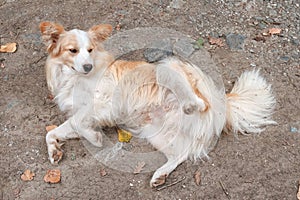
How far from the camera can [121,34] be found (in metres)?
5.01

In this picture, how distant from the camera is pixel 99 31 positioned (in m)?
3.71

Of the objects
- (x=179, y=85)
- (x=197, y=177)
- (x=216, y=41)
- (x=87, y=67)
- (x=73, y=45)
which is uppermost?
(x=73, y=45)

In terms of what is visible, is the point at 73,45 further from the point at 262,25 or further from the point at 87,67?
the point at 262,25

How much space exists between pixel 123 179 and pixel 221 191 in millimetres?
797

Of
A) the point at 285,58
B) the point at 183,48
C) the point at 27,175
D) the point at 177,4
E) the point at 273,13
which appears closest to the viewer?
the point at 27,175

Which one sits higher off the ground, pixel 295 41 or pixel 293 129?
pixel 295 41

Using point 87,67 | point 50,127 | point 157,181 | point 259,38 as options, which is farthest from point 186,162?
point 259,38

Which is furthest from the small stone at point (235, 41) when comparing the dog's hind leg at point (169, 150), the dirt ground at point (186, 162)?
the dog's hind leg at point (169, 150)

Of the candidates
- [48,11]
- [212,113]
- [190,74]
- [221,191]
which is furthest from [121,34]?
[221,191]

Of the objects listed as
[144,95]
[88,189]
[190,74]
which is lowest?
[88,189]

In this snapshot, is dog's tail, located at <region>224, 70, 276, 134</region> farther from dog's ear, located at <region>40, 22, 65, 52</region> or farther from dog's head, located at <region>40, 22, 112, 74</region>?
dog's ear, located at <region>40, 22, 65, 52</region>

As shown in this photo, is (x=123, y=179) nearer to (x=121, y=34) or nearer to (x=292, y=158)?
(x=292, y=158)

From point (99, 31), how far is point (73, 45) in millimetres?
272

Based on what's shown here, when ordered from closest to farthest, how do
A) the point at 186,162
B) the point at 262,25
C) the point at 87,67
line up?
the point at 87,67 → the point at 186,162 → the point at 262,25
